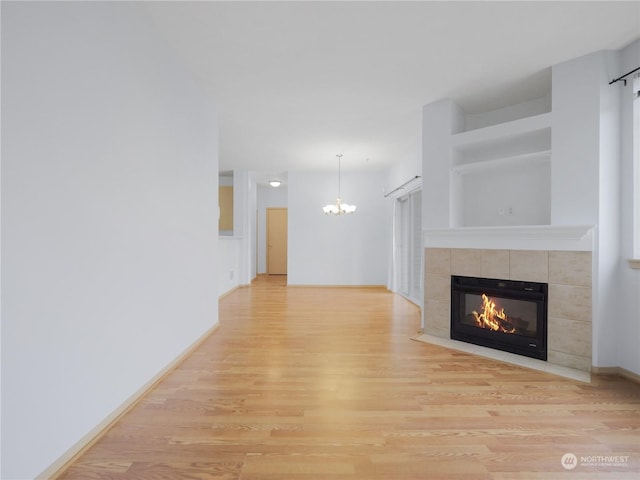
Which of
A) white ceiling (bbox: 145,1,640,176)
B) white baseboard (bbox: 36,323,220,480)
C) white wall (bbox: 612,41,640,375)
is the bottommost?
white baseboard (bbox: 36,323,220,480)

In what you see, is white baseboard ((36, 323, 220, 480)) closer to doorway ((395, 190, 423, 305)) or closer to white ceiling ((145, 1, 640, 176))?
white ceiling ((145, 1, 640, 176))

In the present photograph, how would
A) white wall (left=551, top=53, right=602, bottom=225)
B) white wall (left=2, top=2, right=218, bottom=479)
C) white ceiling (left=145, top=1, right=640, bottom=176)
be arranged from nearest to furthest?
white wall (left=2, top=2, right=218, bottom=479) < white ceiling (left=145, top=1, right=640, bottom=176) < white wall (left=551, top=53, right=602, bottom=225)

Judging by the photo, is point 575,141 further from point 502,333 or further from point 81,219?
point 81,219

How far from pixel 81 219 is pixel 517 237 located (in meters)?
3.42

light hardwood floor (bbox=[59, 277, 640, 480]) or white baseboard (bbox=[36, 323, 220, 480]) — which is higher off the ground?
white baseboard (bbox=[36, 323, 220, 480])

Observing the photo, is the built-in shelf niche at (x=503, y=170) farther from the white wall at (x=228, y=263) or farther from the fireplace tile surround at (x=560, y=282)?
the white wall at (x=228, y=263)

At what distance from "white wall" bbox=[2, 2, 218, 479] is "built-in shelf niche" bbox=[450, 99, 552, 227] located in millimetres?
3064

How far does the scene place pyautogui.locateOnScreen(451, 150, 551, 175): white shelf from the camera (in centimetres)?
306

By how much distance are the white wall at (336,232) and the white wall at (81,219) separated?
4.89 meters

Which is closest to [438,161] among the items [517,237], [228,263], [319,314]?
[517,237]

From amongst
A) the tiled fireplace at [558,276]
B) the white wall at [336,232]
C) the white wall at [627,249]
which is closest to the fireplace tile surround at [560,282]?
the tiled fireplace at [558,276]

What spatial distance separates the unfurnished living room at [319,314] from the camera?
1.50 meters
